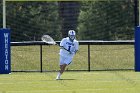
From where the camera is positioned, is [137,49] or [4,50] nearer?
[4,50]

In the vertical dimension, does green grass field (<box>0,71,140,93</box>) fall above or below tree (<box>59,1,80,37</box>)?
below

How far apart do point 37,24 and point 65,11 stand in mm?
4662

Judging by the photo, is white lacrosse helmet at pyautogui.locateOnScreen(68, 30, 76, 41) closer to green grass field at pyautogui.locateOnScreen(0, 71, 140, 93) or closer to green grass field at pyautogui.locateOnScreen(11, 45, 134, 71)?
green grass field at pyautogui.locateOnScreen(0, 71, 140, 93)

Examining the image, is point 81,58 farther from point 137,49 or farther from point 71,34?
point 71,34

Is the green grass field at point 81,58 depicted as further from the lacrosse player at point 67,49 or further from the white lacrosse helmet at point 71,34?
the white lacrosse helmet at point 71,34

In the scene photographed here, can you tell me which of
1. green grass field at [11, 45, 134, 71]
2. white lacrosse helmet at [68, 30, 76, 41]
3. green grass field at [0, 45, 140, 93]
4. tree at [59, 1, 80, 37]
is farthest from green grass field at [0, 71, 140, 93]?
tree at [59, 1, 80, 37]

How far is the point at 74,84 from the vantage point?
18.8 meters

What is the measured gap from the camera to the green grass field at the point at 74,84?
17.0m

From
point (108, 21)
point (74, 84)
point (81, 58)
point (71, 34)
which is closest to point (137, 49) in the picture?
point (71, 34)

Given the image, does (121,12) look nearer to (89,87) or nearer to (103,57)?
(103,57)

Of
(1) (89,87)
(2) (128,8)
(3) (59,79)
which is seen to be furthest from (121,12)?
(1) (89,87)

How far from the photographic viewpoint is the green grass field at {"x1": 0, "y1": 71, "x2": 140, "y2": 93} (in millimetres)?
17031

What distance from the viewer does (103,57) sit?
1278 inches

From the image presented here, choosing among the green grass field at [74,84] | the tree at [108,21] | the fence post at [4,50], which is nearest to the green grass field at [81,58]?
the tree at [108,21]
